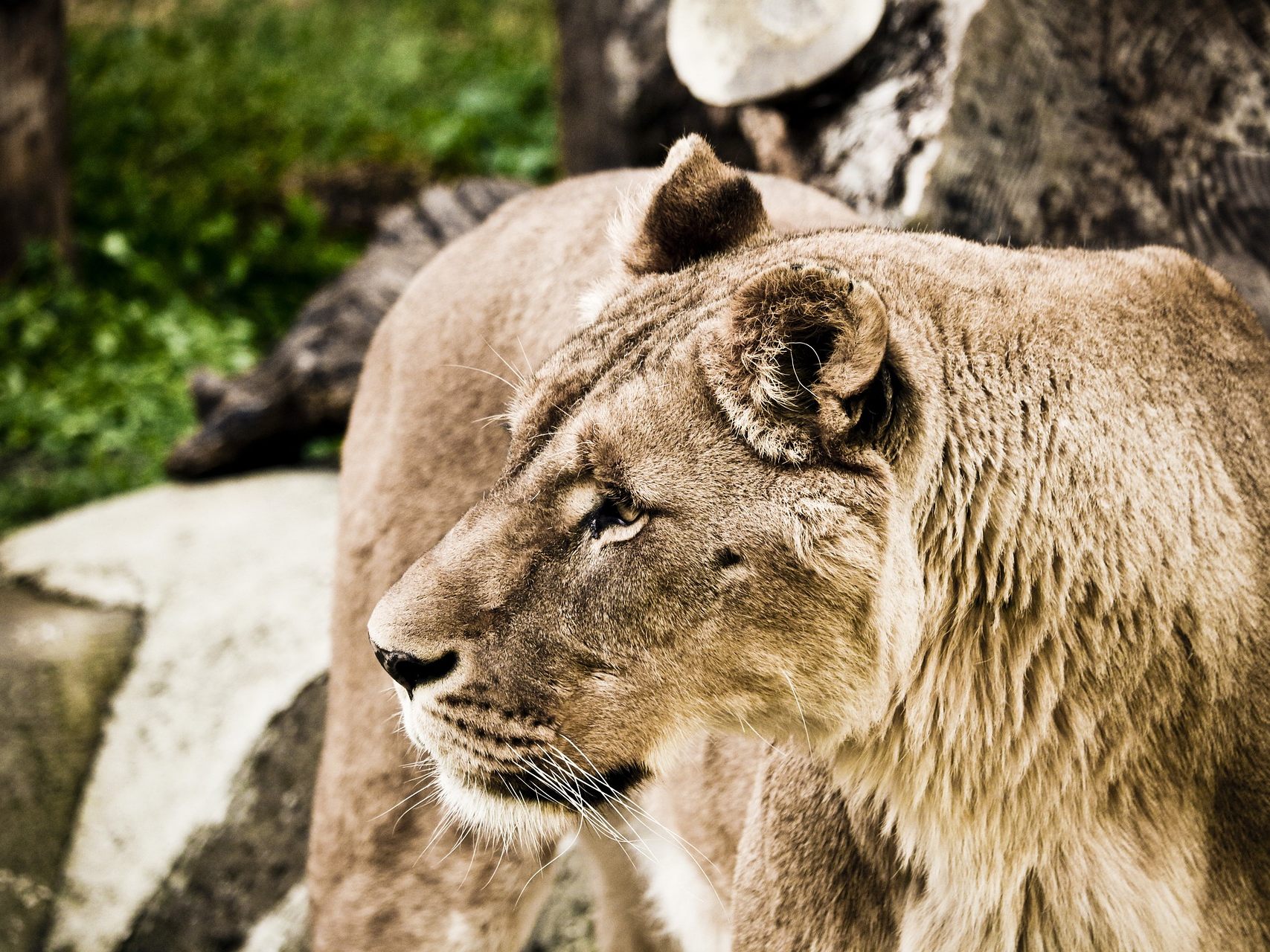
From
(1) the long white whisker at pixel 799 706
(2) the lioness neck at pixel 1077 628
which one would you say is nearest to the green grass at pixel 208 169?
(1) the long white whisker at pixel 799 706

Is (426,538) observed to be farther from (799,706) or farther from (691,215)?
(799,706)

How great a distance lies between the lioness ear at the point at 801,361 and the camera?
1901 millimetres

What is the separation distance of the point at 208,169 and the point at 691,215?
7.64 meters

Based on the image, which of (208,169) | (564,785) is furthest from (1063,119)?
(208,169)

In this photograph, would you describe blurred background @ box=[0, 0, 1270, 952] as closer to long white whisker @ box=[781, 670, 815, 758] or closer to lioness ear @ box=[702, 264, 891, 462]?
lioness ear @ box=[702, 264, 891, 462]

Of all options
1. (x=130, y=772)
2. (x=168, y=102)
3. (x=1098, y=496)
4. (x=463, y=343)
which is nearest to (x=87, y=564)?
(x=130, y=772)

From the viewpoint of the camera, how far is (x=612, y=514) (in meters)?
2.14

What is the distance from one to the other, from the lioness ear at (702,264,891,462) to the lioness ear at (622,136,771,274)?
1.66 feet

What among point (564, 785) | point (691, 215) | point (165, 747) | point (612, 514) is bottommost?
point (165, 747)

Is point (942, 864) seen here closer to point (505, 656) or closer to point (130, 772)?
point (505, 656)

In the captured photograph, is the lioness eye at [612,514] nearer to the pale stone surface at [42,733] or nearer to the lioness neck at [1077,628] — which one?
the lioness neck at [1077,628]

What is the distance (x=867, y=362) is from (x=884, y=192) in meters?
1.96

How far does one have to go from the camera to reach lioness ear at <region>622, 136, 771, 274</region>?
2.50 m

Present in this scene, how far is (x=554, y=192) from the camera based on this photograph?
3.48 meters
